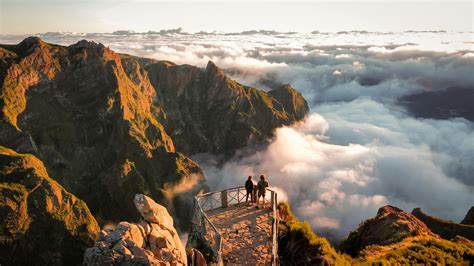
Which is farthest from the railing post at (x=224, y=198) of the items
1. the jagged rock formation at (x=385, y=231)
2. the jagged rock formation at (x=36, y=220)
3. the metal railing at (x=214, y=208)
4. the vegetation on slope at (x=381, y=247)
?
the jagged rock formation at (x=36, y=220)

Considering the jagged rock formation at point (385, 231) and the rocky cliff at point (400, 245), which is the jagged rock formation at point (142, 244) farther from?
the jagged rock formation at point (385, 231)

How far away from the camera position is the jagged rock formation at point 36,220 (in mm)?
139138

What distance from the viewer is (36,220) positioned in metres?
→ 146

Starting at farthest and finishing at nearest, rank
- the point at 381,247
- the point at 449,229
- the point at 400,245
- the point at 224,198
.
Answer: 1. the point at 449,229
2. the point at 400,245
3. the point at 381,247
4. the point at 224,198

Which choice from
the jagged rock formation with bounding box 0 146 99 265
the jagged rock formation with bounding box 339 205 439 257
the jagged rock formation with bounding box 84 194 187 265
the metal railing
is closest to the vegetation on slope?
the jagged rock formation with bounding box 339 205 439 257

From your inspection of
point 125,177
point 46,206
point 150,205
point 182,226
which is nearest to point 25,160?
point 46,206

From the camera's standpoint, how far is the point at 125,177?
193 metres

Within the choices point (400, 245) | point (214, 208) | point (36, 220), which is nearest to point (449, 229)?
point (400, 245)

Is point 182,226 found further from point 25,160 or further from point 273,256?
point 273,256

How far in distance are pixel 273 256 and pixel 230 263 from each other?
9.08ft

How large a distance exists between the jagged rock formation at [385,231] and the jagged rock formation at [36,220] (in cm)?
12659

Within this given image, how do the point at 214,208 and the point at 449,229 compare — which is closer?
the point at 214,208

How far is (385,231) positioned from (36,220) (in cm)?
13987

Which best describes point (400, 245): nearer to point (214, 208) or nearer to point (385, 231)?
point (385, 231)
